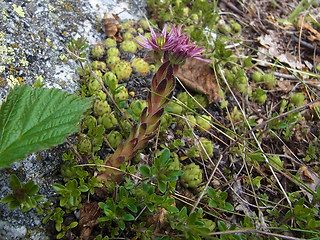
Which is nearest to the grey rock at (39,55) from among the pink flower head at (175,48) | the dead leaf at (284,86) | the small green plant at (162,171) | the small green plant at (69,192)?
the small green plant at (69,192)

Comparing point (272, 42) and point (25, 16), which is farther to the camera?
point (272, 42)

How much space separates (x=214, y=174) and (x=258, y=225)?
18.9 inches

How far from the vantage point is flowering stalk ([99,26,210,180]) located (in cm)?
157

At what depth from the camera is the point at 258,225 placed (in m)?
1.97

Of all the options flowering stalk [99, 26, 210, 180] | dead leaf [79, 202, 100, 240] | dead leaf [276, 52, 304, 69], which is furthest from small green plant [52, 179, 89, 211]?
dead leaf [276, 52, 304, 69]

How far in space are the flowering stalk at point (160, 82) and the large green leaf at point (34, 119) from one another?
1.33ft

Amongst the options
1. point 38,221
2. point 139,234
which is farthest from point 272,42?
point 38,221

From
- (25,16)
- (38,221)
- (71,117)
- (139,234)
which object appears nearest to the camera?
(71,117)

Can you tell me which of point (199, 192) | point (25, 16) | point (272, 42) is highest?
point (25, 16)

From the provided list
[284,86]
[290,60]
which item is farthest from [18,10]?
[290,60]

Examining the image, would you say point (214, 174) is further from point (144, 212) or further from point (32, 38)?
point (32, 38)

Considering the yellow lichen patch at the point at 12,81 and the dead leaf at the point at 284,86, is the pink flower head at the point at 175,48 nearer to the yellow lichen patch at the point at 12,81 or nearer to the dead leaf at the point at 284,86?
the yellow lichen patch at the point at 12,81

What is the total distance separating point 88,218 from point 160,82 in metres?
0.93

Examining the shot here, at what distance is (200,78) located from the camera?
8.79 ft
